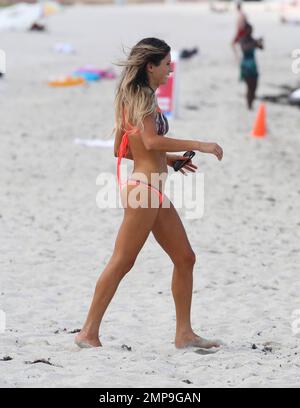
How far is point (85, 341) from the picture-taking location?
5.79 metres

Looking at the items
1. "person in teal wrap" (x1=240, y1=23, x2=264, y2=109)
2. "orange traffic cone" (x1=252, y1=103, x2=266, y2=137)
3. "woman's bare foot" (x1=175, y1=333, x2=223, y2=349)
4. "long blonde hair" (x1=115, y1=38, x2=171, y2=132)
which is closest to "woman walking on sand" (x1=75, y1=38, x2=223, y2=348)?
"long blonde hair" (x1=115, y1=38, x2=171, y2=132)

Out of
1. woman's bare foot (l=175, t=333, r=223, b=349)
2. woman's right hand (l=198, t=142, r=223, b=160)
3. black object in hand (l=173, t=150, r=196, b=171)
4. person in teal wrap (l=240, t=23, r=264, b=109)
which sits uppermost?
person in teal wrap (l=240, t=23, r=264, b=109)

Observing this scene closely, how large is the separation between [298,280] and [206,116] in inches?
376

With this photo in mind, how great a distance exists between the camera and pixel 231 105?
Answer: 18.7 m

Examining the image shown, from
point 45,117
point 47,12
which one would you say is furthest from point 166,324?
point 47,12

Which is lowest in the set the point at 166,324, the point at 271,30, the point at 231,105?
the point at 166,324

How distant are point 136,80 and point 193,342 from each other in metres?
1.56

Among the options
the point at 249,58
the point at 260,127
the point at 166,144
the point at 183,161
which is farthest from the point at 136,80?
the point at 249,58

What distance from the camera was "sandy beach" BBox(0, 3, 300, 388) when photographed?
553 cm

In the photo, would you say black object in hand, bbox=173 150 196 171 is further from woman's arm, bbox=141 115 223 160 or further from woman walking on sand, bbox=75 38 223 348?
woman's arm, bbox=141 115 223 160

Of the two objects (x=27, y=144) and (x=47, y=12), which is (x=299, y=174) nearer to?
(x=27, y=144)

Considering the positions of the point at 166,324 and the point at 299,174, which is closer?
the point at 166,324

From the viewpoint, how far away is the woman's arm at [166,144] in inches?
212

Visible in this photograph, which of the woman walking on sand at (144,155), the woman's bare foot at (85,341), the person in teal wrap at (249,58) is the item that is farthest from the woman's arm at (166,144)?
the person in teal wrap at (249,58)
